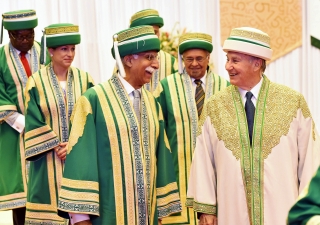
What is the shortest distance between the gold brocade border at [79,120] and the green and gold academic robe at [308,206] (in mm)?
1930

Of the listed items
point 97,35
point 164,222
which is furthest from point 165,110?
point 97,35

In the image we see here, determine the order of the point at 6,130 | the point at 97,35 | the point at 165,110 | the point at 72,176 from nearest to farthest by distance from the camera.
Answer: the point at 72,176
the point at 165,110
the point at 6,130
the point at 97,35

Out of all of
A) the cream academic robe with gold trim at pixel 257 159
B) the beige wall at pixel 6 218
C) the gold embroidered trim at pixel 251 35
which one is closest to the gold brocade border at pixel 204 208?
the cream academic robe with gold trim at pixel 257 159

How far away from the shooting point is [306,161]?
462 cm

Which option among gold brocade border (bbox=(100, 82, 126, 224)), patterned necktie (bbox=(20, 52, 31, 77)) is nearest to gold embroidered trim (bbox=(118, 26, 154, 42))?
gold brocade border (bbox=(100, 82, 126, 224))

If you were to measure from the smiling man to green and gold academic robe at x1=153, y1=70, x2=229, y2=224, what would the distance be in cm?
134

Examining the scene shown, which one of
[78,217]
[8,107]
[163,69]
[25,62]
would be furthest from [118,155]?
[163,69]

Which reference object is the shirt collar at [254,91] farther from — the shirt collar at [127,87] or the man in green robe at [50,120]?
the man in green robe at [50,120]

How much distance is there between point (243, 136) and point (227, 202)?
374mm

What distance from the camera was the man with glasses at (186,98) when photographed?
6156 millimetres

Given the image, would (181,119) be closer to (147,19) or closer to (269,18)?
(147,19)

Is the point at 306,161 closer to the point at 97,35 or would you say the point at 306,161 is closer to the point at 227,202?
the point at 227,202

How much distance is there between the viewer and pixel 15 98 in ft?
21.7

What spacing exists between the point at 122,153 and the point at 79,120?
11.5 inches
